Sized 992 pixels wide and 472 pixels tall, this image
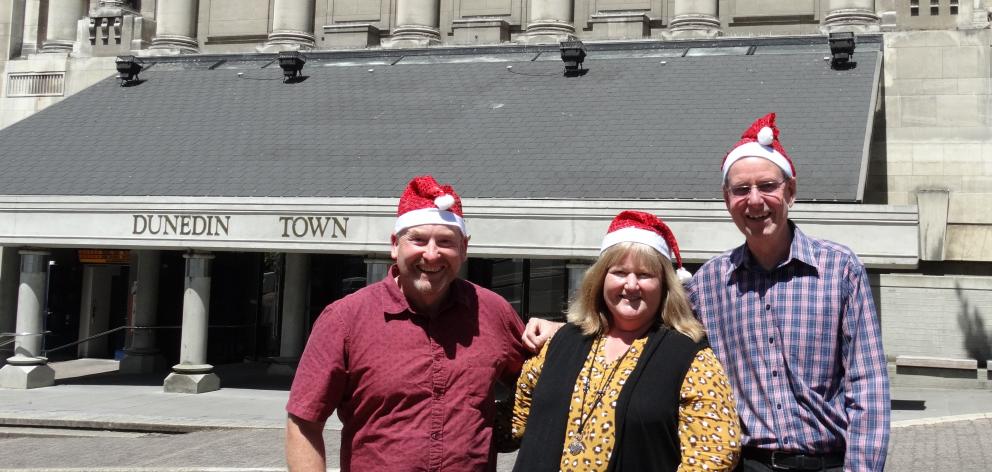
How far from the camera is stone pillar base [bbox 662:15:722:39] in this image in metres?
23.7

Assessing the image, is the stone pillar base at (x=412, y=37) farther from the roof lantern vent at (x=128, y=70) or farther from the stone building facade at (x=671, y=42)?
the roof lantern vent at (x=128, y=70)

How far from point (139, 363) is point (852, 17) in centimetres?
1697

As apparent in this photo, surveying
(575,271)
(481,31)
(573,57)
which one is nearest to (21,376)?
→ (575,271)

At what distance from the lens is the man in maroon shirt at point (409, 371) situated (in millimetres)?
3920

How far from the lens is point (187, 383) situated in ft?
55.0

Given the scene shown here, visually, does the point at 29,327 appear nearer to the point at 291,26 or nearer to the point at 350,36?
the point at 350,36

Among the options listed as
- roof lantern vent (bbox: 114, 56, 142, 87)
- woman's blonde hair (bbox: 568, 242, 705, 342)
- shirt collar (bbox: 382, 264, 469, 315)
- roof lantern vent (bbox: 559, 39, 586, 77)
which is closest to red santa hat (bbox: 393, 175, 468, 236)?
shirt collar (bbox: 382, 264, 469, 315)

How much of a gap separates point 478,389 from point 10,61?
2826 centimetres

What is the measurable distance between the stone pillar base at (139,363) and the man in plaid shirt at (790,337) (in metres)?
18.5

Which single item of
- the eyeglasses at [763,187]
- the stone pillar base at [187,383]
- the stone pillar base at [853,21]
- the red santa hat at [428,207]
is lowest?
the stone pillar base at [187,383]

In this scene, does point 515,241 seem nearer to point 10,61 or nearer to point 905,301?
point 905,301

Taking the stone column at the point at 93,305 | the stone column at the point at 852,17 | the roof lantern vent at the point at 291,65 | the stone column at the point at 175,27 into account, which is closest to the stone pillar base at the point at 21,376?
the stone column at the point at 93,305

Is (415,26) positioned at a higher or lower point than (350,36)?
higher

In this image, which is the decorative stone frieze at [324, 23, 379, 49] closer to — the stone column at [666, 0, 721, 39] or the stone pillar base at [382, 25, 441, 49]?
the stone pillar base at [382, 25, 441, 49]
